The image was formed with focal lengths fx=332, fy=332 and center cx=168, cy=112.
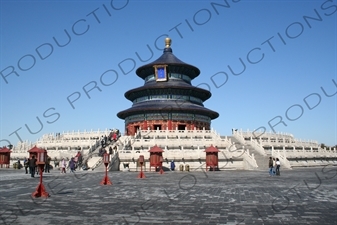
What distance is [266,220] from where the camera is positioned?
7.61 m

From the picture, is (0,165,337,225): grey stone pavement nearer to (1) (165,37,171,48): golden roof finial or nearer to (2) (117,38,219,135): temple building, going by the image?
(2) (117,38,219,135): temple building

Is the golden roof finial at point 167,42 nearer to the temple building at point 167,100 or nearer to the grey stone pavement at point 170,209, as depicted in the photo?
the temple building at point 167,100

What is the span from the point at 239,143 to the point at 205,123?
648 inches

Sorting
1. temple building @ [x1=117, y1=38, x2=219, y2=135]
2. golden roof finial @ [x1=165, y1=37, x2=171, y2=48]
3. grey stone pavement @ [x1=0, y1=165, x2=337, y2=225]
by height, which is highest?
golden roof finial @ [x1=165, y1=37, x2=171, y2=48]

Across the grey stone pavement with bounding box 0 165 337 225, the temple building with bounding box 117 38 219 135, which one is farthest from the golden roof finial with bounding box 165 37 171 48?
the grey stone pavement with bounding box 0 165 337 225

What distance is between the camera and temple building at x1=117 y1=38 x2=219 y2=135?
164 feet

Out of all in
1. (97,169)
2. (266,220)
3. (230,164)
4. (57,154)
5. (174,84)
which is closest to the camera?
(266,220)

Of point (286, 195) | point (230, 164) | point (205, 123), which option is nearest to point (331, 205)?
point (286, 195)

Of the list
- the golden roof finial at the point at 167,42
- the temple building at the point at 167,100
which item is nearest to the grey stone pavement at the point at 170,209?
the temple building at the point at 167,100

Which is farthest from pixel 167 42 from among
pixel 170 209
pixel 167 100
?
pixel 170 209

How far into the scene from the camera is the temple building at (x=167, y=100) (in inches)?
1970

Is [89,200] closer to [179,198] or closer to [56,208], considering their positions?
[56,208]

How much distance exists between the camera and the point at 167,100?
5247cm

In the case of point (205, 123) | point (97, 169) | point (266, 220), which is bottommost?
point (266, 220)
